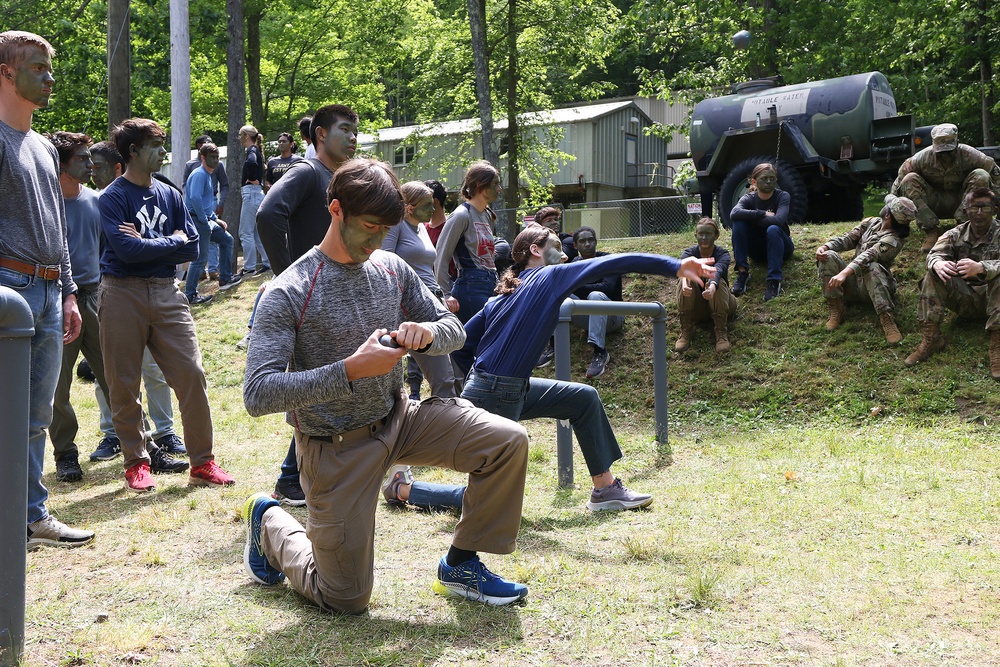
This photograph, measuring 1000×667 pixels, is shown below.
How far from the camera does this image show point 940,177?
944 cm

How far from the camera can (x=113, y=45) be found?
1371 cm

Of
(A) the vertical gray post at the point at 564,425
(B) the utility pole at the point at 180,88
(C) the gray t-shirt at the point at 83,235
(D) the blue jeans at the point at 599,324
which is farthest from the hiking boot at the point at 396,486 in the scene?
(B) the utility pole at the point at 180,88

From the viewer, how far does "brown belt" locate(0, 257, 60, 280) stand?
14.3 feet

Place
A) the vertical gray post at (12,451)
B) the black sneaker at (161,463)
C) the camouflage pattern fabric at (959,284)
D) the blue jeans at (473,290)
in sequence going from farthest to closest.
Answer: the camouflage pattern fabric at (959,284), the blue jeans at (473,290), the black sneaker at (161,463), the vertical gray post at (12,451)

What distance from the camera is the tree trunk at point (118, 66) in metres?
13.8

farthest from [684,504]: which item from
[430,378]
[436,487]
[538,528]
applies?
[430,378]

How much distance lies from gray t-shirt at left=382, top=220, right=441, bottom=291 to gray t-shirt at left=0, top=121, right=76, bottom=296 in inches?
87.6

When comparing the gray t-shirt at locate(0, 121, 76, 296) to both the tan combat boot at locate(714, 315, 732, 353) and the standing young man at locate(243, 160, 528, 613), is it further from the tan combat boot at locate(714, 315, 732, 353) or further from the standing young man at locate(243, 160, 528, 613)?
the tan combat boot at locate(714, 315, 732, 353)

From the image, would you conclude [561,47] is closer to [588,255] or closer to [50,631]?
[588,255]

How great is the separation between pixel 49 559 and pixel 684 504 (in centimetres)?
334

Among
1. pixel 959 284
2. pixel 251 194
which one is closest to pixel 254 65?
pixel 251 194

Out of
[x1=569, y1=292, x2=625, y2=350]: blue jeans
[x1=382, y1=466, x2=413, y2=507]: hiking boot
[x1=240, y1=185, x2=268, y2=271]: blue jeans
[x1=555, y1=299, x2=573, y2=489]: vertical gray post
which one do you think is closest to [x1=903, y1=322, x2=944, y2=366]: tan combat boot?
[x1=569, y1=292, x2=625, y2=350]: blue jeans

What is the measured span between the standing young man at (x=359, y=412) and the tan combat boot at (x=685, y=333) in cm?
575

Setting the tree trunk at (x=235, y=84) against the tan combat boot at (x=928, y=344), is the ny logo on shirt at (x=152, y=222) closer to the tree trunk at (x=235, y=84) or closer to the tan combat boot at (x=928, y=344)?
the tan combat boot at (x=928, y=344)
